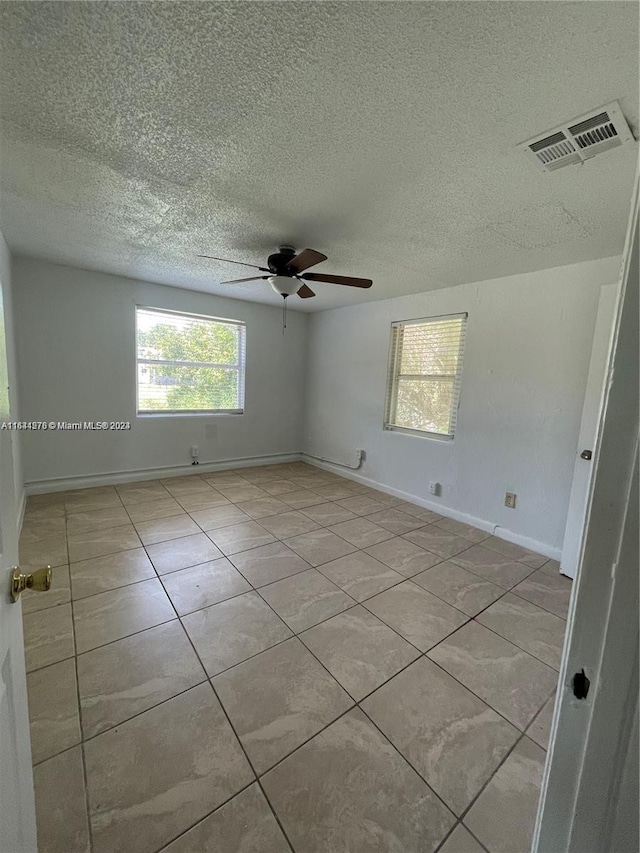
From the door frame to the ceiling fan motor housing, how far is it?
2.25m

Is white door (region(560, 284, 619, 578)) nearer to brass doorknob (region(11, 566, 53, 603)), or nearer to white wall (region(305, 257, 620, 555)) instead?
white wall (region(305, 257, 620, 555))

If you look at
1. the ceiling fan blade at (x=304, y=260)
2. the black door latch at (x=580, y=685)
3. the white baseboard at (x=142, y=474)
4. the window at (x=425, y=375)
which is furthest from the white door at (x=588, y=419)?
the white baseboard at (x=142, y=474)

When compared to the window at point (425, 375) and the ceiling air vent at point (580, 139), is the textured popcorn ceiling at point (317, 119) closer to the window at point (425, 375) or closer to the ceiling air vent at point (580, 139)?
the ceiling air vent at point (580, 139)

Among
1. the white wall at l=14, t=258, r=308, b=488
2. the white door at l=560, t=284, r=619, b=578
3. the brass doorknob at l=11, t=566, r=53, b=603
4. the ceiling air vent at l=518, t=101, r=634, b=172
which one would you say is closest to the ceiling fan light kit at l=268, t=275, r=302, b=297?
the ceiling air vent at l=518, t=101, r=634, b=172

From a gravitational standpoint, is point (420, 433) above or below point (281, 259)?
below

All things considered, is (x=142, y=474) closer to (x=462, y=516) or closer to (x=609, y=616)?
(x=462, y=516)

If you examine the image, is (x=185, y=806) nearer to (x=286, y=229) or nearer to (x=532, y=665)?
(x=532, y=665)

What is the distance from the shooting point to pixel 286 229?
2217 mm

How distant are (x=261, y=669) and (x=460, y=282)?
10.9 feet

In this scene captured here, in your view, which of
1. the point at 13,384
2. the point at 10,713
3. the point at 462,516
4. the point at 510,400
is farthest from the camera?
the point at 462,516

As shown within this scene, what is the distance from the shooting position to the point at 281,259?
2445mm

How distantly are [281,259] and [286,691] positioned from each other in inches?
100

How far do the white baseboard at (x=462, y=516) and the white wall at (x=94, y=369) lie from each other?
1727mm

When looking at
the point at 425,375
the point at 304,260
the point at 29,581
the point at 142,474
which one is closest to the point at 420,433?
the point at 425,375
